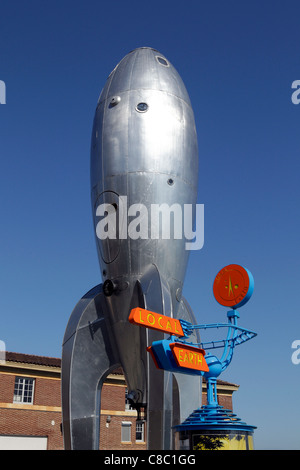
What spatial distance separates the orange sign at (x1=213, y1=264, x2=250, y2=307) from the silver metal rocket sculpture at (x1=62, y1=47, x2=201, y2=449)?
88.6 inches

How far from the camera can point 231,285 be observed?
1541 centimetres

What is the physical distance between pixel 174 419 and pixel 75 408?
131 inches

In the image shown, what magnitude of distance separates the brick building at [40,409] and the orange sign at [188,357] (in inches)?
1009

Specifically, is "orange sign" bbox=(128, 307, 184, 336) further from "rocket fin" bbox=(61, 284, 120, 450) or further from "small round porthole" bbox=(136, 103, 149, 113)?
"small round porthole" bbox=(136, 103, 149, 113)

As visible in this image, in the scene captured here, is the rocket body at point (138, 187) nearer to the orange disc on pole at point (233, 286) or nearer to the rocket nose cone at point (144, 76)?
the rocket nose cone at point (144, 76)

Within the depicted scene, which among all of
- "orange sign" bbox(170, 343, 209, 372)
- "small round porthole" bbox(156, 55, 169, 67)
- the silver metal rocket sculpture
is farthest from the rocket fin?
"small round porthole" bbox(156, 55, 169, 67)

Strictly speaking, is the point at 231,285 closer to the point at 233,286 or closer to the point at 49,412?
the point at 233,286

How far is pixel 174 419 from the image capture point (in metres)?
19.1

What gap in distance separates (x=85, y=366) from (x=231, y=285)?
6.16m

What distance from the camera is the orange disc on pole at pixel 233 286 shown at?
50.0 feet

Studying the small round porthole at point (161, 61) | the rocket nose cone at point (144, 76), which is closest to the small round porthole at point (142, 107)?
the rocket nose cone at point (144, 76)

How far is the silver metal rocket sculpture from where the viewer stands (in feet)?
59.8
